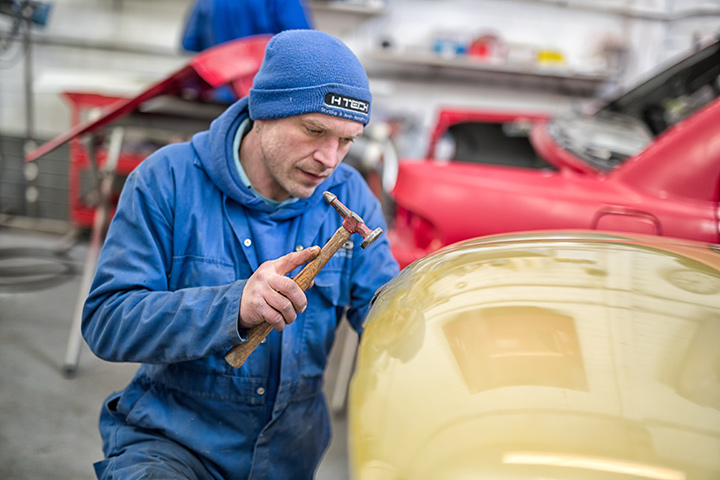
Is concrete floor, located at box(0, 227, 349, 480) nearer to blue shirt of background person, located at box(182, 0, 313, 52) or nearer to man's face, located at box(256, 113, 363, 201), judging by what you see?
man's face, located at box(256, 113, 363, 201)

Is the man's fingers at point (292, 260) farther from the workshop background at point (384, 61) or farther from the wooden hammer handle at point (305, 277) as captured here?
the workshop background at point (384, 61)

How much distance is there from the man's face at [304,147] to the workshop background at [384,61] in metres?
3.23

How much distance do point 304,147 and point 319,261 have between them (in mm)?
281

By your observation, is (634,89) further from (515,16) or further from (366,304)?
(515,16)

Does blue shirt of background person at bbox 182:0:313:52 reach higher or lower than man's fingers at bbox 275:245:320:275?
higher

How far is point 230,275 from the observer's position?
4.10ft

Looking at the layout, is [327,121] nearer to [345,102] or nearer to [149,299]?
[345,102]

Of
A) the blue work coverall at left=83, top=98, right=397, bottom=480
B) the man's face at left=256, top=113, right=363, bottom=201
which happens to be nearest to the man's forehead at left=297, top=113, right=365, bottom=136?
the man's face at left=256, top=113, right=363, bottom=201

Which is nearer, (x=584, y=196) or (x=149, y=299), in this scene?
(x=149, y=299)

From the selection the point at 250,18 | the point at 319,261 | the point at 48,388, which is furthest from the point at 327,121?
the point at 250,18

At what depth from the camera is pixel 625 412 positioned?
0.66m

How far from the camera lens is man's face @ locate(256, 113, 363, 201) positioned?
3.89 feet

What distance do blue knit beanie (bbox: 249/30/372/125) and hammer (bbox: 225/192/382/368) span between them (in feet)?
0.78

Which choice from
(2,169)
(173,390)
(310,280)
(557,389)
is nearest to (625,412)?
(557,389)
